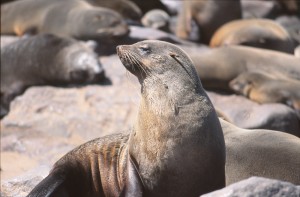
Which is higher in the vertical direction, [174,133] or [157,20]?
[174,133]

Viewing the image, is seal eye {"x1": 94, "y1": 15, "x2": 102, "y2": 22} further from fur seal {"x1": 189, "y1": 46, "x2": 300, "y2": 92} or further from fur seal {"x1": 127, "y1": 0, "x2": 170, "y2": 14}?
fur seal {"x1": 127, "y1": 0, "x2": 170, "y2": 14}

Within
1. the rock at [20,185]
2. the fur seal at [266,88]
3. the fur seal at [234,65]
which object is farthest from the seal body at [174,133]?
the fur seal at [234,65]

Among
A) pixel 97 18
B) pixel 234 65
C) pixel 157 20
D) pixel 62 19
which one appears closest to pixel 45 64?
pixel 97 18

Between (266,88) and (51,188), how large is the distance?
445 cm

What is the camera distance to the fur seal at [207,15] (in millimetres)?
12133

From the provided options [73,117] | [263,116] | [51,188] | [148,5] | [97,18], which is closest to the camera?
[51,188]

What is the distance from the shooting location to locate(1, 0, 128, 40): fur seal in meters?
10.9

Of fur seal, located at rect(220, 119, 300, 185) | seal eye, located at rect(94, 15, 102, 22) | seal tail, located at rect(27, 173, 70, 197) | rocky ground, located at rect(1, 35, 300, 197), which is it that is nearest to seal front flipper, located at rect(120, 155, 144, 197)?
seal tail, located at rect(27, 173, 70, 197)

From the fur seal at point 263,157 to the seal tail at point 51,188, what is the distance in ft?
3.63

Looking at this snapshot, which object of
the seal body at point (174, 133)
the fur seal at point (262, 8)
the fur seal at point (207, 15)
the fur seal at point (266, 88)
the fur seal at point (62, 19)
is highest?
the seal body at point (174, 133)

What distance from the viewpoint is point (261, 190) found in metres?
3.31

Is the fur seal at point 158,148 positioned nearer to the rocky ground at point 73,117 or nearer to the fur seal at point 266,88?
the rocky ground at point 73,117

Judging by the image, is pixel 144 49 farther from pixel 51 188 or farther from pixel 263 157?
pixel 263 157

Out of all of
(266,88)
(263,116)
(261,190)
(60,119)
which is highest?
(261,190)
